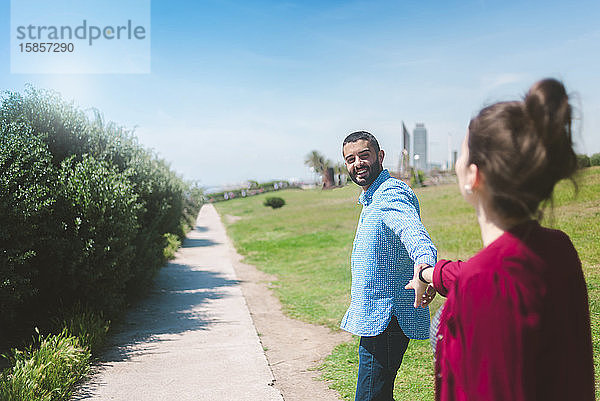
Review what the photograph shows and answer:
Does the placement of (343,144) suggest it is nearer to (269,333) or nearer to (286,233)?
(269,333)

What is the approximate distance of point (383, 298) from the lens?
9.33 ft

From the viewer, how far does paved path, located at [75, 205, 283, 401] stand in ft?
16.9

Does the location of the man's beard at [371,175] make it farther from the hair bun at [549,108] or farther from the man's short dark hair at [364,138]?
the hair bun at [549,108]

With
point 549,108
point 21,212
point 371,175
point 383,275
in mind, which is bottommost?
point 383,275

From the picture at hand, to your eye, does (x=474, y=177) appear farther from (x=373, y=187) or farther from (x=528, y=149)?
(x=373, y=187)

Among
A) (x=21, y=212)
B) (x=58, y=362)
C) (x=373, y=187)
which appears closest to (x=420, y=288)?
(x=373, y=187)

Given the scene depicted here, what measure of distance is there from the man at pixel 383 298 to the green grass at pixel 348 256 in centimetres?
81

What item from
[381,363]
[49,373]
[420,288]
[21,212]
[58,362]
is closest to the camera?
[420,288]

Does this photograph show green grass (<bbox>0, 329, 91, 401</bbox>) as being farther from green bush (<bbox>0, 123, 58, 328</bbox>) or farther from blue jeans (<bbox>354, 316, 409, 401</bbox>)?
blue jeans (<bbox>354, 316, 409, 401</bbox>)

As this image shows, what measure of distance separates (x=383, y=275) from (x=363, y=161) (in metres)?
0.66

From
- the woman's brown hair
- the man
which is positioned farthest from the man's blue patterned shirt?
the woman's brown hair

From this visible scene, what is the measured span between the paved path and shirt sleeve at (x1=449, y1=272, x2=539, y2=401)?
3.64 meters

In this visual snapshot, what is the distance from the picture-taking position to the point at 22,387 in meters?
4.38

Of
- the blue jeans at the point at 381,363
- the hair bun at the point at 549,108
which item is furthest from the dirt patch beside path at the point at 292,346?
the hair bun at the point at 549,108
